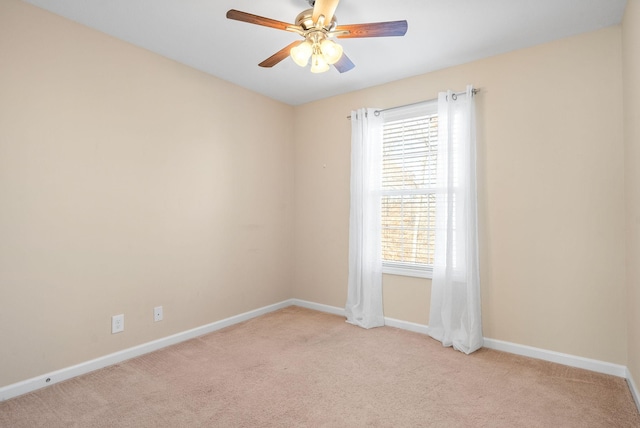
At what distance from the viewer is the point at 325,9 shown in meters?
1.88

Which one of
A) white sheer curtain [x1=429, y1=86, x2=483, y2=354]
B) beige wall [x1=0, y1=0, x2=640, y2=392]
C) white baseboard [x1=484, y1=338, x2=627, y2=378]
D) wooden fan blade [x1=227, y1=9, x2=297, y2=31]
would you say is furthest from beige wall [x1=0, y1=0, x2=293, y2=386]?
white baseboard [x1=484, y1=338, x2=627, y2=378]

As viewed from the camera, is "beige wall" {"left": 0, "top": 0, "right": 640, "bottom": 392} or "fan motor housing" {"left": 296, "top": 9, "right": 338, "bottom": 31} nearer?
"fan motor housing" {"left": 296, "top": 9, "right": 338, "bottom": 31}

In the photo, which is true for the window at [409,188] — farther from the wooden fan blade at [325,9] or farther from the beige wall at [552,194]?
the wooden fan blade at [325,9]

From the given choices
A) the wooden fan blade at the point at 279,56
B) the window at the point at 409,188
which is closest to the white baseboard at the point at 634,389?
the window at the point at 409,188

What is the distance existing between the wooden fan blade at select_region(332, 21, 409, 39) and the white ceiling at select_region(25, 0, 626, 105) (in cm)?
36

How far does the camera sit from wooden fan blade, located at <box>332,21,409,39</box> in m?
1.95

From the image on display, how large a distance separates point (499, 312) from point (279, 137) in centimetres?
302

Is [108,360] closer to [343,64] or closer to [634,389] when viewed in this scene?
[343,64]

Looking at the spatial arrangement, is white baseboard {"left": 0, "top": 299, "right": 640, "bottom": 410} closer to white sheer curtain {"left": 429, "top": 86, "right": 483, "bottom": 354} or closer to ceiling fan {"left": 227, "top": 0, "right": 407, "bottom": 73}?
white sheer curtain {"left": 429, "top": 86, "right": 483, "bottom": 354}

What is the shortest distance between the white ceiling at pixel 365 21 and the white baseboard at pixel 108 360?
248 centimetres

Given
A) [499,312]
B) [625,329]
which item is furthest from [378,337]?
[625,329]

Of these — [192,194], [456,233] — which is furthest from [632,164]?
[192,194]

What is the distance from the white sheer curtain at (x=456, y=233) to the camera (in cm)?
292

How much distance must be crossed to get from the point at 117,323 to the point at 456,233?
2918mm
